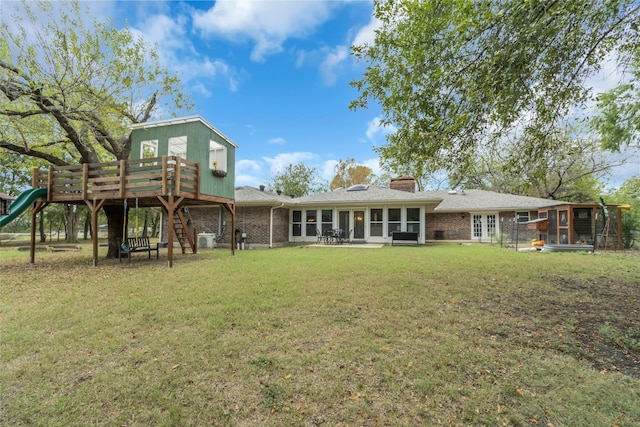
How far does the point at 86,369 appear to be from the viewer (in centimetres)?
286

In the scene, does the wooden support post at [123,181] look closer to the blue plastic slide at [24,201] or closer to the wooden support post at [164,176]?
the wooden support post at [164,176]

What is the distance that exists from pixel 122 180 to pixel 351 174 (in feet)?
93.7

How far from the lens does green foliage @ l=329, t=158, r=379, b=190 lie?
35219mm

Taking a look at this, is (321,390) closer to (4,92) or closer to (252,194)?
(4,92)

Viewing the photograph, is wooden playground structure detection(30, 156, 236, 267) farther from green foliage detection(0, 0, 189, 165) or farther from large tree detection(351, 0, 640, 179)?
large tree detection(351, 0, 640, 179)

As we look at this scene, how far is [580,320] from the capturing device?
4250 millimetres

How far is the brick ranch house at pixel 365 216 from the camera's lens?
1559 centimetres

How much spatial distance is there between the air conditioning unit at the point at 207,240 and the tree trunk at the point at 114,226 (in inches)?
174

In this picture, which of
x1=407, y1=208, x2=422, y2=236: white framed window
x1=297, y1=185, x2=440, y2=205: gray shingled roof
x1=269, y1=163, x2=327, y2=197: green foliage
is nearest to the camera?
x1=297, y1=185, x2=440, y2=205: gray shingled roof

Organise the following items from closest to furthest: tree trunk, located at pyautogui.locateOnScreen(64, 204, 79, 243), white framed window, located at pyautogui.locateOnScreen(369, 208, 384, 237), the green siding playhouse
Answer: the green siding playhouse, white framed window, located at pyautogui.locateOnScreen(369, 208, 384, 237), tree trunk, located at pyautogui.locateOnScreen(64, 204, 79, 243)

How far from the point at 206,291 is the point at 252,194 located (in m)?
11.4

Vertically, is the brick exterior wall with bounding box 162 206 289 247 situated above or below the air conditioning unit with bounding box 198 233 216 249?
above

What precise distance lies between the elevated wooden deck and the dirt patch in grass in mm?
8500

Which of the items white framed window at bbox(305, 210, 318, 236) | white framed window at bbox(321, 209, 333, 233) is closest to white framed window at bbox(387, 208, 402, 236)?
white framed window at bbox(321, 209, 333, 233)
